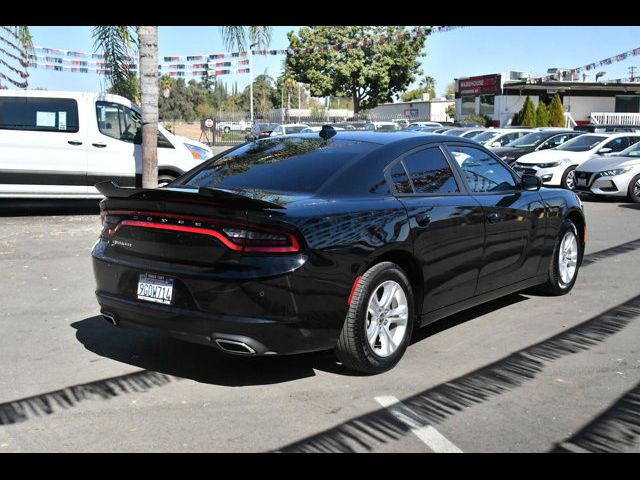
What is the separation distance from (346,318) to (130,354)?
1754 millimetres

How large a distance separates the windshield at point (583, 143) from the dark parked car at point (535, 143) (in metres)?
1.55

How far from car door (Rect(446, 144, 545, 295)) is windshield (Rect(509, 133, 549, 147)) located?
1587 centimetres

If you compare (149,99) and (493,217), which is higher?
(149,99)

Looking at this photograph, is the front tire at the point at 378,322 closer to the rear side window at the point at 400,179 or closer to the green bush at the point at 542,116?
the rear side window at the point at 400,179

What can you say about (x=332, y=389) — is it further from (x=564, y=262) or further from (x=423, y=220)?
(x=564, y=262)

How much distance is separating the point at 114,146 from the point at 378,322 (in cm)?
922

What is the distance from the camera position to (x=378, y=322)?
4.71 m

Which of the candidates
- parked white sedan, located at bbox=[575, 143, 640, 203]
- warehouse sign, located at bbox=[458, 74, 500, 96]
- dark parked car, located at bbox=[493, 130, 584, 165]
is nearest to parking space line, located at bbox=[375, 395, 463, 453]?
parked white sedan, located at bbox=[575, 143, 640, 203]

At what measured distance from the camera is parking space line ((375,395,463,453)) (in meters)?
3.65

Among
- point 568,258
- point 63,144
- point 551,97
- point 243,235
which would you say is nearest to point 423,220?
point 243,235

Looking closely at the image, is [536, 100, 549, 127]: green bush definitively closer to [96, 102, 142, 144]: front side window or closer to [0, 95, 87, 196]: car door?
[96, 102, 142, 144]: front side window

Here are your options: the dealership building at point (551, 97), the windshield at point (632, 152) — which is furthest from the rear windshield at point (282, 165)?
the dealership building at point (551, 97)

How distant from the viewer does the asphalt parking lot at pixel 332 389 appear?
377 centimetres
